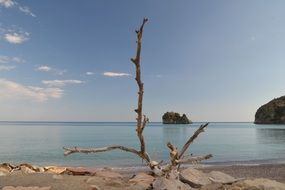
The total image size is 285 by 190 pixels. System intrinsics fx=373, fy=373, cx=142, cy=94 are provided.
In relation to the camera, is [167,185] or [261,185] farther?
[261,185]

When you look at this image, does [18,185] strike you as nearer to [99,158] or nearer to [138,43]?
[138,43]

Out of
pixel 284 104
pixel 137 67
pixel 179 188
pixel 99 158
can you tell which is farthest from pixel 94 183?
pixel 284 104

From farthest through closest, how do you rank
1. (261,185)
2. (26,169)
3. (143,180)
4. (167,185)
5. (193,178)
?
1. (26,169)
2. (193,178)
3. (143,180)
4. (261,185)
5. (167,185)

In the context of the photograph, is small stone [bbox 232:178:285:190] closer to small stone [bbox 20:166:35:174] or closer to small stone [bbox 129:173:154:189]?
small stone [bbox 129:173:154:189]

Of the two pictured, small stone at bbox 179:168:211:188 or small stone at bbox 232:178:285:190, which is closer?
small stone at bbox 232:178:285:190

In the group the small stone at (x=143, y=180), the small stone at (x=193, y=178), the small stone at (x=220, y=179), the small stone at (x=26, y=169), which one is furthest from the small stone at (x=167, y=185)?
the small stone at (x=26, y=169)

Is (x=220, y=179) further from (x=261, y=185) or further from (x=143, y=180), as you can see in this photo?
(x=143, y=180)

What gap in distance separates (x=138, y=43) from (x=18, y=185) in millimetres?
4763

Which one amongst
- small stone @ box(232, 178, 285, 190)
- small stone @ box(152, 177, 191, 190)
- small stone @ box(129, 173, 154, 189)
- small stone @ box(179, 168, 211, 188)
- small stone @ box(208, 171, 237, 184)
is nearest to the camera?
small stone @ box(152, 177, 191, 190)

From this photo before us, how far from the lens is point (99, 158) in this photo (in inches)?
1364

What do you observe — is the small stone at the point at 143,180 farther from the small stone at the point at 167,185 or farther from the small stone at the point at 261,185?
the small stone at the point at 261,185

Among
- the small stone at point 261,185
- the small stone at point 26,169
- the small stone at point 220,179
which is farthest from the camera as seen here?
the small stone at point 26,169

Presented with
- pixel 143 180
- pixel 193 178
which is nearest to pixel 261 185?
pixel 193 178

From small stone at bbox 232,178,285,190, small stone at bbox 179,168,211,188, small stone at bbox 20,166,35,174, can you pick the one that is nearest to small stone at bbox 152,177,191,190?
small stone at bbox 179,168,211,188
